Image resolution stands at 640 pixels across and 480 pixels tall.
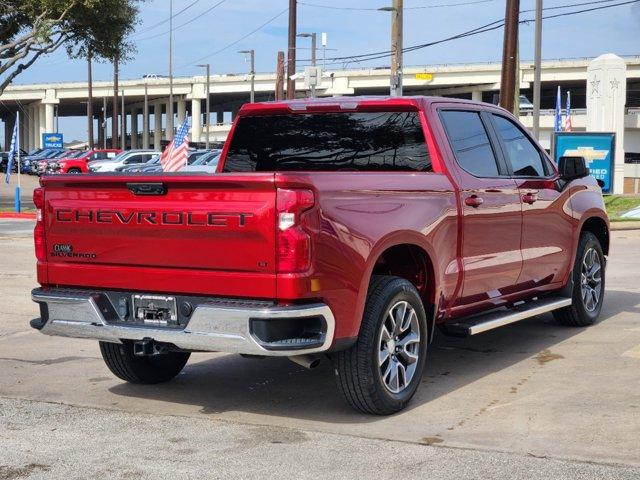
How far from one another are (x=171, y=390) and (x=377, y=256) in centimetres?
195

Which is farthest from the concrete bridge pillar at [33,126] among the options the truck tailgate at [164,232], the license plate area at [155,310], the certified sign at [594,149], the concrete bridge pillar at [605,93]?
the license plate area at [155,310]

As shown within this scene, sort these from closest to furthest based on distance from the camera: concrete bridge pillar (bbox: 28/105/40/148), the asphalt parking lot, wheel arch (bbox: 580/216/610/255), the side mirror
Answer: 1. the asphalt parking lot
2. the side mirror
3. wheel arch (bbox: 580/216/610/255)
4. concrete bridge pillar (bbox: 28/105/40/148)

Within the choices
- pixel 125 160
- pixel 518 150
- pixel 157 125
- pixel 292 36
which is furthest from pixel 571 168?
pixel 157 125

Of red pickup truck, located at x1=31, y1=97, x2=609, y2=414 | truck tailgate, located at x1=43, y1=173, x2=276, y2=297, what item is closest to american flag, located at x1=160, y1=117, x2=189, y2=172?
red pickup truck, located at x1=31, y1=97, x2=609, y2=414

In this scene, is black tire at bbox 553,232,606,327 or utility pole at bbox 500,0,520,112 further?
utility pole at bbox 500,0,520,112

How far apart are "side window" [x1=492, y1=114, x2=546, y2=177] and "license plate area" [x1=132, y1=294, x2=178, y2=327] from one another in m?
3.22

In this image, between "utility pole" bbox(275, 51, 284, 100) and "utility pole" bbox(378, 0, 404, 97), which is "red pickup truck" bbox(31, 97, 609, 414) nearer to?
"utility pole" bbox(378, 0, 404, 97)

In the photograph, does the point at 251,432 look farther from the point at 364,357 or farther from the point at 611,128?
the point at 611,128

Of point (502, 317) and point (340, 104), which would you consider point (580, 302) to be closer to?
point (502, 317)

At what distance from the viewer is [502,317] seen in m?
7.33

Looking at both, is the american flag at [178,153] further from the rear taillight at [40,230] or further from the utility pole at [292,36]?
the rear taillight at [40,230]

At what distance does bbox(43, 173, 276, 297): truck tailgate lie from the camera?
5543 millimetres

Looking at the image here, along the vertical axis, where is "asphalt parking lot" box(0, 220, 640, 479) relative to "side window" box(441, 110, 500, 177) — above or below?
below

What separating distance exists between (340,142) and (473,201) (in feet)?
3.41
